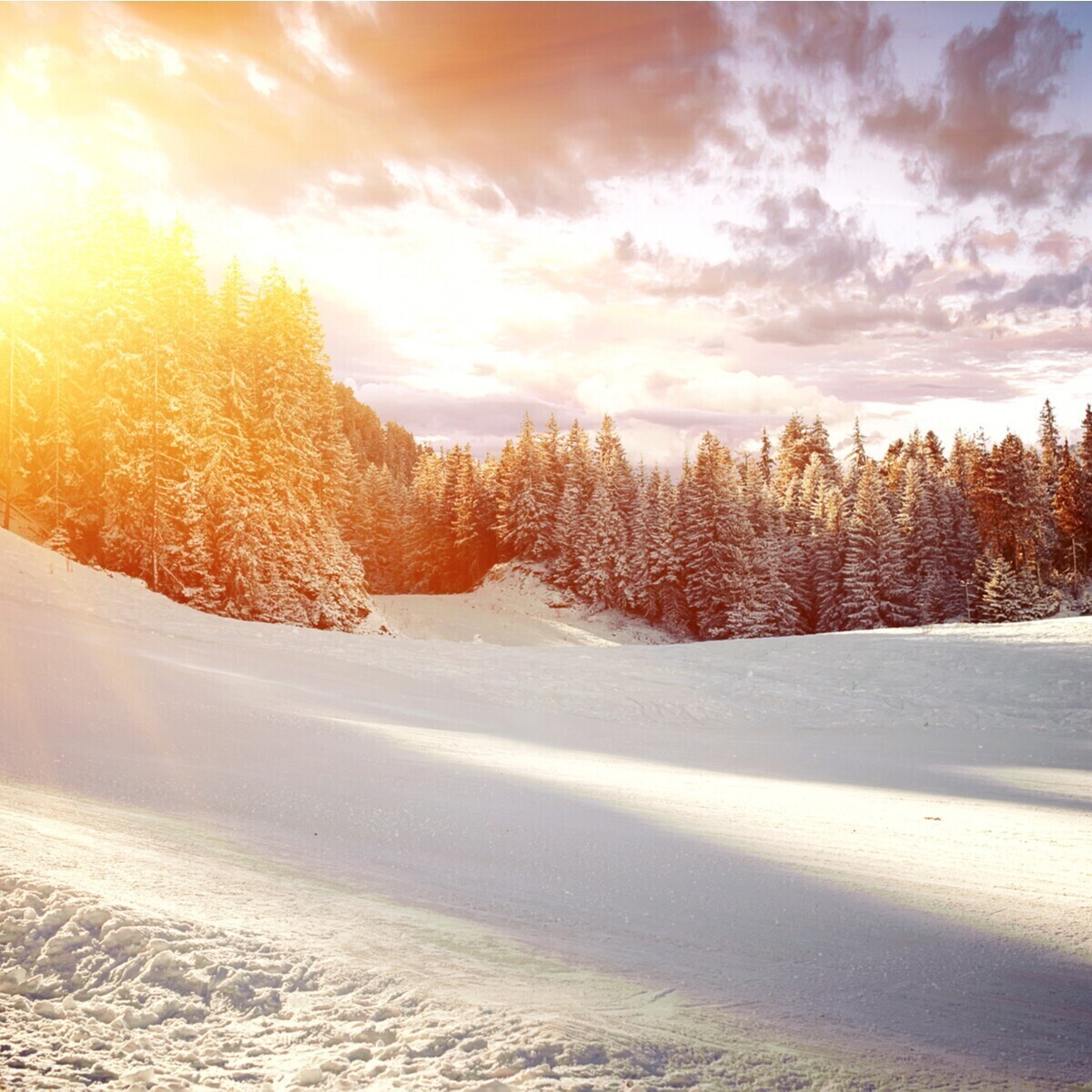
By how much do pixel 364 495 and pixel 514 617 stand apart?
20.8m

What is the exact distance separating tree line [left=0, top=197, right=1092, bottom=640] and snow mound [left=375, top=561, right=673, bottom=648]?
1715 mm

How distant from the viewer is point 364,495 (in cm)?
6631

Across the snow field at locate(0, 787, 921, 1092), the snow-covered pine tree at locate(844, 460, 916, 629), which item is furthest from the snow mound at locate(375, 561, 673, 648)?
the snow field at locate(0, 787, 921, 1092)

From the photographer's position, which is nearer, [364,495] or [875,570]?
[875,570]

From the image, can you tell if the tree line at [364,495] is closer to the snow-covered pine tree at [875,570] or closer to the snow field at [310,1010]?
the snow-covered pine tree at [875,570]

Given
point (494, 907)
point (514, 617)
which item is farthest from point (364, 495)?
point (494, 907)

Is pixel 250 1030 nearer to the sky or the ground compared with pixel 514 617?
nearer to the sky

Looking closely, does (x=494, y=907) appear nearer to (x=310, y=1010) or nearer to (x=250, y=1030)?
(x=310, y=1010)

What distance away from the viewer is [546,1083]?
2.06 metres

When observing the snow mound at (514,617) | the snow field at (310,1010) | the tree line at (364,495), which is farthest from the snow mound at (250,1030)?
the snow mound at (514,617)

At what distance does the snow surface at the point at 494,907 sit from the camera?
2.26 meters

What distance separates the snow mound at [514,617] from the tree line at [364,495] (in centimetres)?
172

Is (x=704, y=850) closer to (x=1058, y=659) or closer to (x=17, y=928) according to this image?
(x=17, y=928)

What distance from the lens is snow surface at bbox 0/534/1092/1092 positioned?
7.41ft
